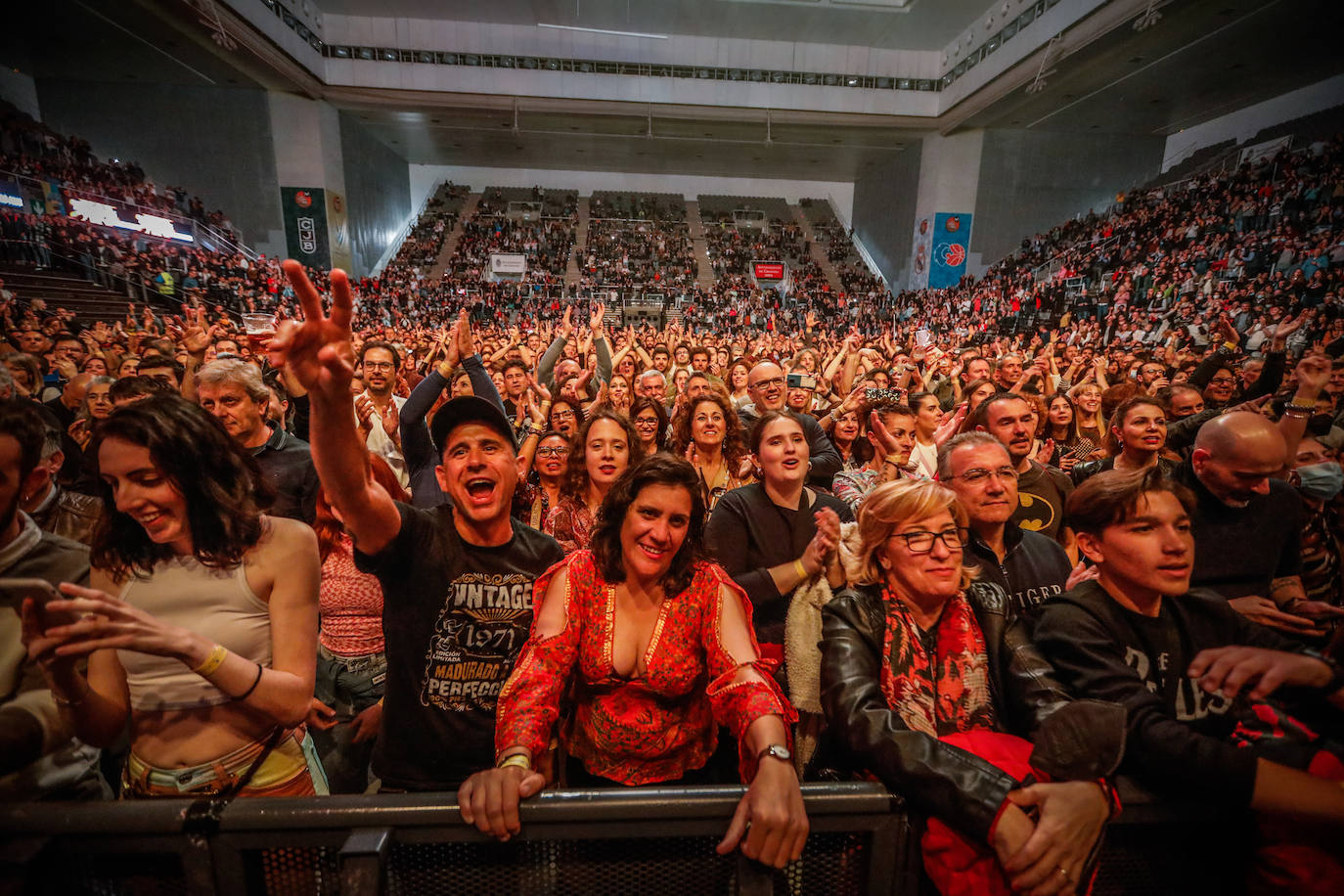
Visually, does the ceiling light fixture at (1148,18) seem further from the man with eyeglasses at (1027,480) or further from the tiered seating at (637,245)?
the tiered seating at (637,245)

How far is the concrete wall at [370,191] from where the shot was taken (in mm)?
22594

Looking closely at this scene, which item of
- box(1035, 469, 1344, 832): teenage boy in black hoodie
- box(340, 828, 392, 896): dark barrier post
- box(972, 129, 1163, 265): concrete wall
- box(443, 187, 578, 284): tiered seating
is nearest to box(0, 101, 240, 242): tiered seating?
box(443, 187, 578, 284): tiered seating

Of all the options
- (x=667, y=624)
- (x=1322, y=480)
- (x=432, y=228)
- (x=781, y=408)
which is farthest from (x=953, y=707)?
(x=432, y=228)

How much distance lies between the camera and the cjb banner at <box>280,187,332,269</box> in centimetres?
2089

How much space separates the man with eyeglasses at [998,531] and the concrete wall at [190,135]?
2610cm

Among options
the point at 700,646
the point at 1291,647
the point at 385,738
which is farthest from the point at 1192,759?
the point at 385,738

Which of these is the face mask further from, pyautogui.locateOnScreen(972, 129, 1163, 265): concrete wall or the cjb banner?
the cjb banner

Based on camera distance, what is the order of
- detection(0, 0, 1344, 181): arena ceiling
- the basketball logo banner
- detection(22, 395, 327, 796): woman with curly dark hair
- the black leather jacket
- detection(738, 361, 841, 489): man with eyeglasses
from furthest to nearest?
the basketball logo banner → detection(0, 0, 1344, 181): arena ceiling → detection(738, 361, 841, 489): man with eyeglasses → detection(22, 395, 327, 796): woman with curly dark hair → the black leather jacket

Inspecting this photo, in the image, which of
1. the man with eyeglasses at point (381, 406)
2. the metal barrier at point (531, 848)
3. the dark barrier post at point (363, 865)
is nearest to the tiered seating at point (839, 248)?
the man with eyeglasses at point (381, 406)

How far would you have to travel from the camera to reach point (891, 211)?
26453 mm

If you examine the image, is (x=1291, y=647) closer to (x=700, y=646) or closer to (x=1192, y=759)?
(x=1192, y=759)

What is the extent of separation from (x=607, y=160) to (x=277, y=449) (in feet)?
98.5

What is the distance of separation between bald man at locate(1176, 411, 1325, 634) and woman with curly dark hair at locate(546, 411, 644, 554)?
2.20 m

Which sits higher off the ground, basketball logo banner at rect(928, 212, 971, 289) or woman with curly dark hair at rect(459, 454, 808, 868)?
basketball logo banner at rect(928, 212, 971, 289)
